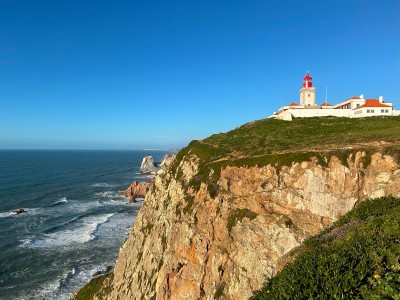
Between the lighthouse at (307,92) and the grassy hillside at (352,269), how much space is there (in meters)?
57.3

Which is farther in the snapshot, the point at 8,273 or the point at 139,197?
the point at 139,197

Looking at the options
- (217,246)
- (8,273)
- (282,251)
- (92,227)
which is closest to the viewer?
(282,251)

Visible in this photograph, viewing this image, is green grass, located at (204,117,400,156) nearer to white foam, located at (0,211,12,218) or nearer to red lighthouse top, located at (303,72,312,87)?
red lighthouse top, located at (303,72,312,87)

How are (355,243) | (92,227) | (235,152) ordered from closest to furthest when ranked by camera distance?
(355,243) → (235,152) → (92,227)

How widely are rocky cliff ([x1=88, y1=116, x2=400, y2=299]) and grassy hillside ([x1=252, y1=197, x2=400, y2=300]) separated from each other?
10887 millimetres

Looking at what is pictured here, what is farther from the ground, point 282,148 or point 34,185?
point 282,148

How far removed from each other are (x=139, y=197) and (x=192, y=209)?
6526 cm

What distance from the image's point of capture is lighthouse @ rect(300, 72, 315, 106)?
6650 cm

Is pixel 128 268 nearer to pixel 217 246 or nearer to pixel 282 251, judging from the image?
pixel 217 246

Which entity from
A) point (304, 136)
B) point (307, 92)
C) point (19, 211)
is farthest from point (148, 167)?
point (304, 136)

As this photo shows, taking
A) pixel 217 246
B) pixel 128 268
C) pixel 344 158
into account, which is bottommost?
pixel 128 268

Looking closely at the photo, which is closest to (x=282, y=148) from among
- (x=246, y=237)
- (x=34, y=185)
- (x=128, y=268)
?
(x=246, y=237)

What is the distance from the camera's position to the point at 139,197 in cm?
9412

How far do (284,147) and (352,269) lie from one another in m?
22.4
